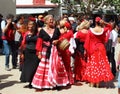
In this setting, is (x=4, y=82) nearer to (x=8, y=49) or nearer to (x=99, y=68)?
(x=8, y=49)

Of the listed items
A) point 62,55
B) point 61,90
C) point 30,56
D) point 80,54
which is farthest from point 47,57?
point 80,54

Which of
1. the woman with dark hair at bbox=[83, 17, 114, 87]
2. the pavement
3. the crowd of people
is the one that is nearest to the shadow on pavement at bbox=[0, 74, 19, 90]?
the pavement

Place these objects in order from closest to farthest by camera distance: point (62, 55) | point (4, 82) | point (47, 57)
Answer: point (47, 57)
point (62, 55)
point (4, 82)

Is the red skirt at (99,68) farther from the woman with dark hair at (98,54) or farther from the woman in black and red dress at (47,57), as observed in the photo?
the woman in black and red dress at (47,57)

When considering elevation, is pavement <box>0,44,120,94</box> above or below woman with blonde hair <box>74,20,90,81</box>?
below

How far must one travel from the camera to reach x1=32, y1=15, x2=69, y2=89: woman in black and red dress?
10469 millimetres

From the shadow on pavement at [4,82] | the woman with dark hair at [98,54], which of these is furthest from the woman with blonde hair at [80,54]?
the shadow on pavement at [4,82]

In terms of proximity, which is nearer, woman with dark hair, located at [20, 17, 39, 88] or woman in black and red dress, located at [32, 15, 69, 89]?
woman in black and red dress, located at [32, 15, 69, 89]

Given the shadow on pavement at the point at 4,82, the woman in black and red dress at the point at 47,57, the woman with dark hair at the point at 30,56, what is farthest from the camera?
the shadow on pavement at the point at 4,82

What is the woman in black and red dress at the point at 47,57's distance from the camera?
10.5m

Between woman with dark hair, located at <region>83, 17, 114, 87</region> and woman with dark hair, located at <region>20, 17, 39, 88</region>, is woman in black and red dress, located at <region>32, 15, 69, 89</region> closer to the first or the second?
woman with dark hair, located at <region>20, 17, 39, 88</region>

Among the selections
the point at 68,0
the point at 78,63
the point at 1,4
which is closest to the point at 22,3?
the point at 68,0

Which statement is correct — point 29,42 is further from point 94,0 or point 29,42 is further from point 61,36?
point 94,0

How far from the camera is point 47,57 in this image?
10.6 m
